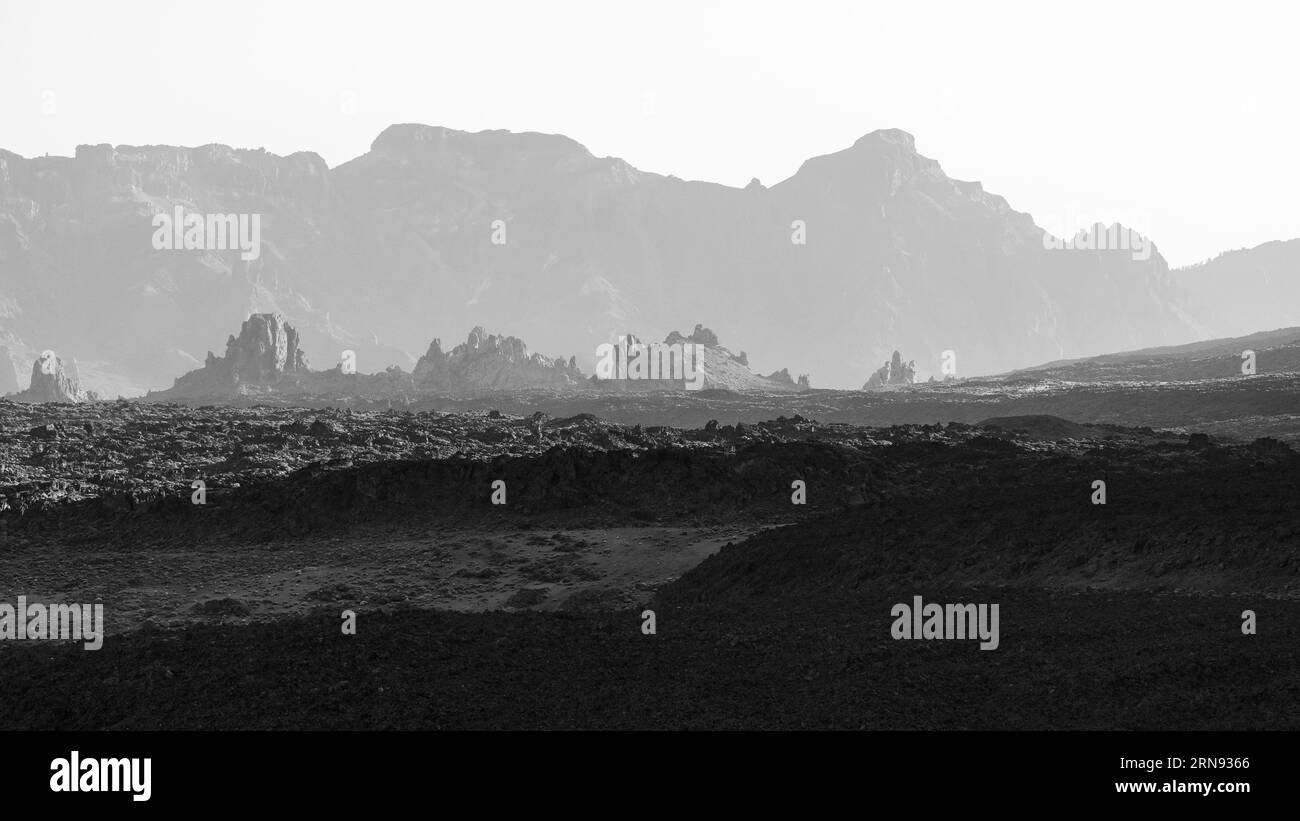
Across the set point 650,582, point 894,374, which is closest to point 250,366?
point 894,374

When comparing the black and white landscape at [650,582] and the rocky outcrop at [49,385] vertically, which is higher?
the rocky outcrop at [49,385]

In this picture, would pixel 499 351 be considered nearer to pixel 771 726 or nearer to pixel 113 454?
pixel 113 454

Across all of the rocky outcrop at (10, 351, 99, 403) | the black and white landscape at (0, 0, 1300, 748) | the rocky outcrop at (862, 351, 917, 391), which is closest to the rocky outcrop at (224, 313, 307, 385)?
the rocky outcrop at (10, 351, 99, 403)

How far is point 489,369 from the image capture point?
16150 cm

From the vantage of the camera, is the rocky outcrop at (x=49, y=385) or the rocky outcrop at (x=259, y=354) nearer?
the rocky outcrop at (x=49, y=385)

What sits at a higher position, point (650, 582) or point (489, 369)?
point (489, 369)

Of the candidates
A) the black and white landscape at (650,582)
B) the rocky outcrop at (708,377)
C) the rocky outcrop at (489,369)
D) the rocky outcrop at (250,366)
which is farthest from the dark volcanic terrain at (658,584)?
the rocky outcrop at (489,369)

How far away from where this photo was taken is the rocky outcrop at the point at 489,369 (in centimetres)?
15675

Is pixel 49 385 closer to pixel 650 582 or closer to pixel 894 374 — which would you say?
pixel 894 374

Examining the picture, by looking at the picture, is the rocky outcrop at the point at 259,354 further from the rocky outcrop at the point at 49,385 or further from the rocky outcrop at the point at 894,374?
the rocky outcrop at the point at 894,374

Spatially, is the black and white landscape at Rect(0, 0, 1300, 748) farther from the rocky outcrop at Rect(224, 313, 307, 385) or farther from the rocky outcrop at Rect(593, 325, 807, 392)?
the rocky outcrop at Rect(224, 313, 307, 385)

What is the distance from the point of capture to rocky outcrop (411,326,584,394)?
156750mm
